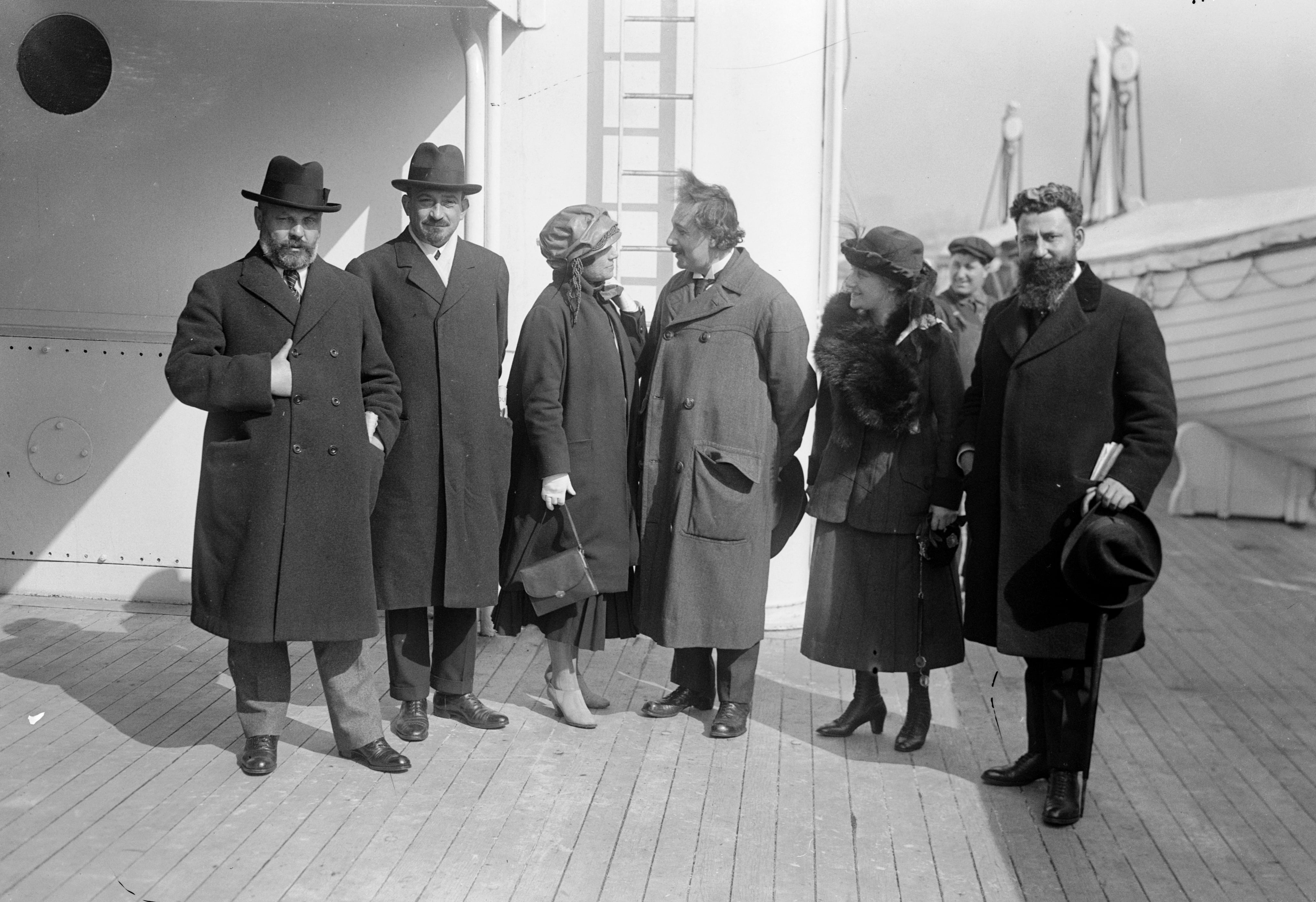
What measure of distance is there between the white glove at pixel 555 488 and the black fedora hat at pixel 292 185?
120cm

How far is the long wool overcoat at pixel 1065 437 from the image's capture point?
4.25 m

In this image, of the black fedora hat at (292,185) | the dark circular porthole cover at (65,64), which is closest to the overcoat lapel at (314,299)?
the black fedora hat at (292,185)

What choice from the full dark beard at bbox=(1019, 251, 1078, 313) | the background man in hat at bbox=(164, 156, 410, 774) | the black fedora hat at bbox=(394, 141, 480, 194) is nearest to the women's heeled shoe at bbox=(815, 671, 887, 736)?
the full dark beard at bbox=(1019, 251, 1078, 313)

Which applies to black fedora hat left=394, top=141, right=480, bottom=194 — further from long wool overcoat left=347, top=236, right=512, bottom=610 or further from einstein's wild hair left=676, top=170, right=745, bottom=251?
einstein's wild hair left=676, top=170, right=745, bottom=251

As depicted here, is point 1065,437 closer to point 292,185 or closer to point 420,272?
point 420,272

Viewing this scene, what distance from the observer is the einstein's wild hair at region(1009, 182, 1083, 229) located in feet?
14.2

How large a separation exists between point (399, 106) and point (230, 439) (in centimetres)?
262

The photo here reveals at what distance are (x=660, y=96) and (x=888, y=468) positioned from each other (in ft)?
7.70

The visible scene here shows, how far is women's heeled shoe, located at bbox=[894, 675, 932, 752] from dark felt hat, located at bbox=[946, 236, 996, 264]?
284 cm

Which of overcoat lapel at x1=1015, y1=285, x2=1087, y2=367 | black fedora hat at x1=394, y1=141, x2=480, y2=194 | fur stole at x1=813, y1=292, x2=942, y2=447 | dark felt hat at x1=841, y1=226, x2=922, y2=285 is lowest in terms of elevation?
fur stole at x1=813, y1=292, x2=942, y2=447

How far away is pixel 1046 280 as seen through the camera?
4.38 meters

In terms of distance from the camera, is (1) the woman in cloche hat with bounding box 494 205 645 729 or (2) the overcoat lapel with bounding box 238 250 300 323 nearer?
(2) the overcoat lapel with bounding box 238 250 300 323

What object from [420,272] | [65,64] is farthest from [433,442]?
[65,64]

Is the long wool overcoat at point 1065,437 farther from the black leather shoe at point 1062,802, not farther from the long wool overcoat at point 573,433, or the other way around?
the long wool overcoat at point 573,433
